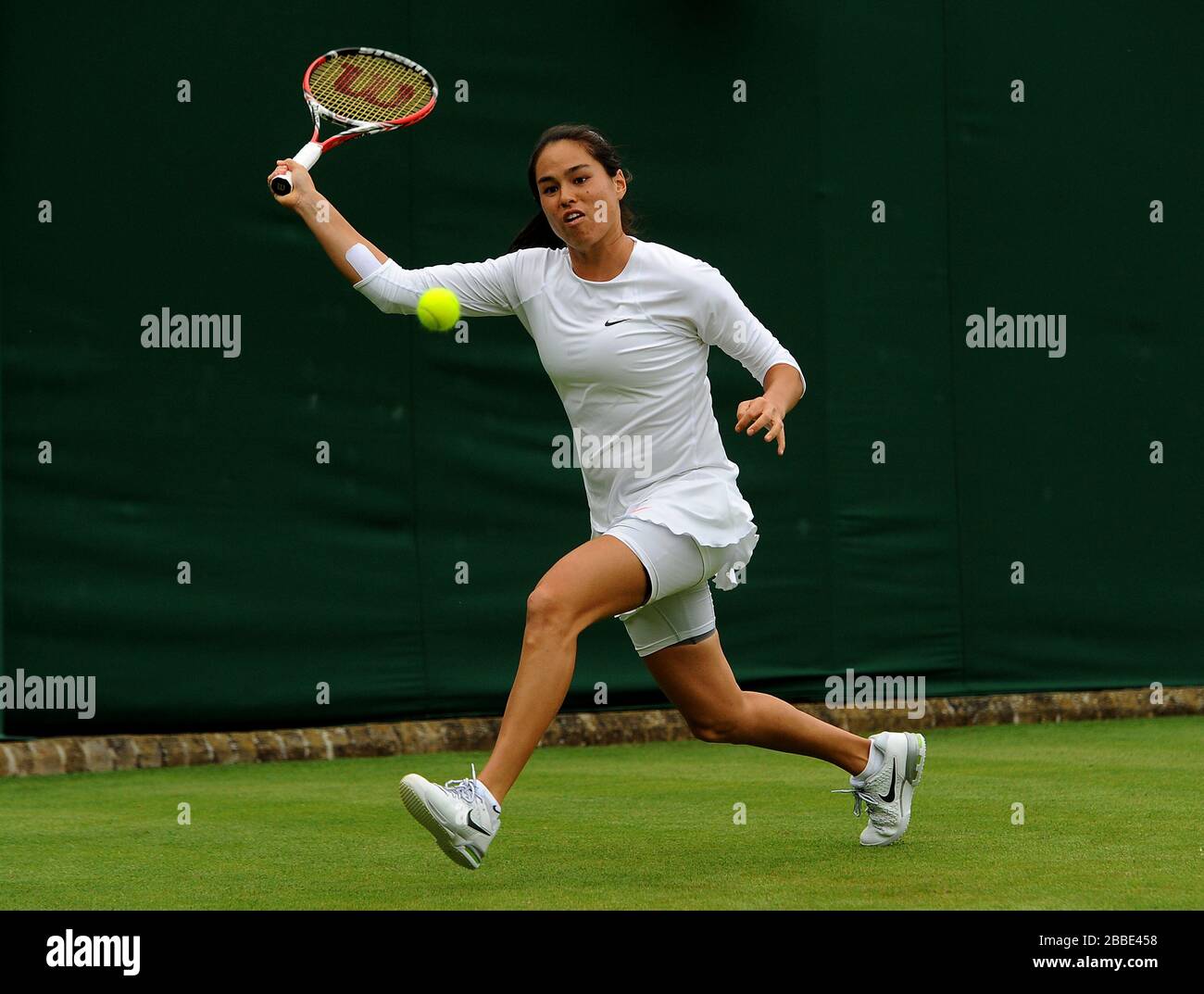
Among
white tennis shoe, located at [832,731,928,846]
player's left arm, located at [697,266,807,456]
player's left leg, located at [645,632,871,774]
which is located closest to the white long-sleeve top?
player's left arm, located at [697,266,807,456]

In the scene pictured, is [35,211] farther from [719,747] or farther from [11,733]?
[719,747]

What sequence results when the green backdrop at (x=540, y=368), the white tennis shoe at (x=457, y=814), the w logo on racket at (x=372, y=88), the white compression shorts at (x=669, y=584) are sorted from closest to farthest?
the white tennis shoe at (x=457, y=814) < the white compression shorts at (x=669, y=584) < the w logo on racket at (x=372, y=88) < the green backdrop at (x=540, y=368)

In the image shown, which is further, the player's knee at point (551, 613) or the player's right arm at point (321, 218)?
the player's right arm at point (321, 218)

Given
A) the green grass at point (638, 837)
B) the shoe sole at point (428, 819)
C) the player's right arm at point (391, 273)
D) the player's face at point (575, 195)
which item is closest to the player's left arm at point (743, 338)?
the player's face at point (575, 195)

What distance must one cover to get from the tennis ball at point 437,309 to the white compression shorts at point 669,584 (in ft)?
2.18

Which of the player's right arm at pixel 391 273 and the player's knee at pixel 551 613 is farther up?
the player's right arm at pixel 391 273

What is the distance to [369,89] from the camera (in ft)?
18.4

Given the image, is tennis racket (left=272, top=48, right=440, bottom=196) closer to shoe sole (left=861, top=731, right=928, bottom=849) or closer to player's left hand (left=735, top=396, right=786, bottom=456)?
player's left hand (left=735, top=396, right=786, bottom=456)

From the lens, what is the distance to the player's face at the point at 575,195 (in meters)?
4.71

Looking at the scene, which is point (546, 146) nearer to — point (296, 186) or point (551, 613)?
point (296, 186)

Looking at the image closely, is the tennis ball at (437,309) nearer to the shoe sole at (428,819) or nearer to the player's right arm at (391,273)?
the player's right arm at (391,273)

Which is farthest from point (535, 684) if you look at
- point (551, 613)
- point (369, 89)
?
point (369, 89)

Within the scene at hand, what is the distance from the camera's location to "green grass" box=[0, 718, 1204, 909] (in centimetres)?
441
